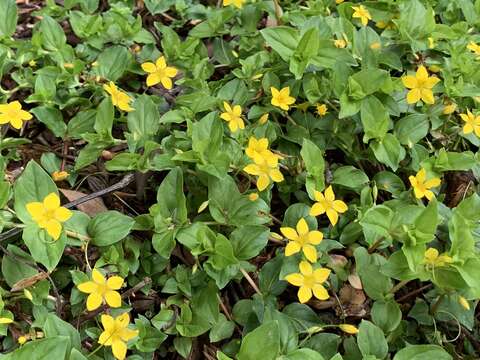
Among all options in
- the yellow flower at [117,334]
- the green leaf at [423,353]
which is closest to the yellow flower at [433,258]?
the green leaf at [423,353]

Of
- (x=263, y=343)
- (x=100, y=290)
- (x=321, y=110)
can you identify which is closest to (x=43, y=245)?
(x=100, y=290)

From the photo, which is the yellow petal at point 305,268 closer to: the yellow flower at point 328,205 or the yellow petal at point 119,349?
the yellow flower at point 328,205

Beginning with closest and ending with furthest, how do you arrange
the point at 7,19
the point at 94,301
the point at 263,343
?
the point at 263,343, the point at 94,301, the point at 7,19

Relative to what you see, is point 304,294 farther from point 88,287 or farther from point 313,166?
point 88,287

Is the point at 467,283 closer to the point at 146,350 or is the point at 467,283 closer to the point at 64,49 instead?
the point at 146,350

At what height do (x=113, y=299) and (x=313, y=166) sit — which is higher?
(x=313, y=166)

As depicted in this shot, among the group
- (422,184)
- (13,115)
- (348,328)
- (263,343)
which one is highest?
(13,115)

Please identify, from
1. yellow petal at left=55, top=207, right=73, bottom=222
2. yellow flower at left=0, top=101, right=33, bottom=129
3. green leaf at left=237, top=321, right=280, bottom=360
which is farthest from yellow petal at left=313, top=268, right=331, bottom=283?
yellow flower at left=0, top=101, right=33, bottom=129
